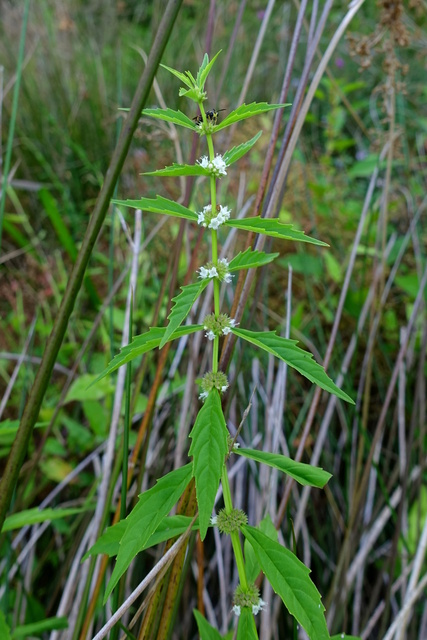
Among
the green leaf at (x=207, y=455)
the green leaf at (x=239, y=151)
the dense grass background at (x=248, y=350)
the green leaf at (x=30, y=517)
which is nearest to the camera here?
the green leaf at (x=207, y=455)

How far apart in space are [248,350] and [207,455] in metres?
0.82

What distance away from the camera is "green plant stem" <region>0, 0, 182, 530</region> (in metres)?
0.48

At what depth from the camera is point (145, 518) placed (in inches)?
19.2

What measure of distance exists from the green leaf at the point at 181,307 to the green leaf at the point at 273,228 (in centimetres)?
7

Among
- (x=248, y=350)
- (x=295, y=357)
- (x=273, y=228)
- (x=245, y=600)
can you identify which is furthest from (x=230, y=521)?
(x=248, y=350)

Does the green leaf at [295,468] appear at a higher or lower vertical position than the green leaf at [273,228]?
lower

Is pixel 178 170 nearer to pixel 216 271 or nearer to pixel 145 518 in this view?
pixel 216 271

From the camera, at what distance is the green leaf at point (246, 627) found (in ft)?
1.72

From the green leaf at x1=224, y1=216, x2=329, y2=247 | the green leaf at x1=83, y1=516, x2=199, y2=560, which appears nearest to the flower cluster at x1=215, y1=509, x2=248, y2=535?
the green leaf at x1=83, y1=516, x2=199, y2=560

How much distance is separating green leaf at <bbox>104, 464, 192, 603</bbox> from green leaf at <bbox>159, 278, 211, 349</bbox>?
5.5 inches

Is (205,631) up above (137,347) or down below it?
below

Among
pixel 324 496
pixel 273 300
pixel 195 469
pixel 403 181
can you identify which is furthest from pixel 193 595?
pixel 403 181

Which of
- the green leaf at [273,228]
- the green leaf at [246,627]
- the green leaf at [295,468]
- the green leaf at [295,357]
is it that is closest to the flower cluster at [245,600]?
the green leaf at [246,627]

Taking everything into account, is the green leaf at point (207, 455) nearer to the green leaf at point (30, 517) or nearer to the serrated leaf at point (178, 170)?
the serrated leaf at point (178, 170)
